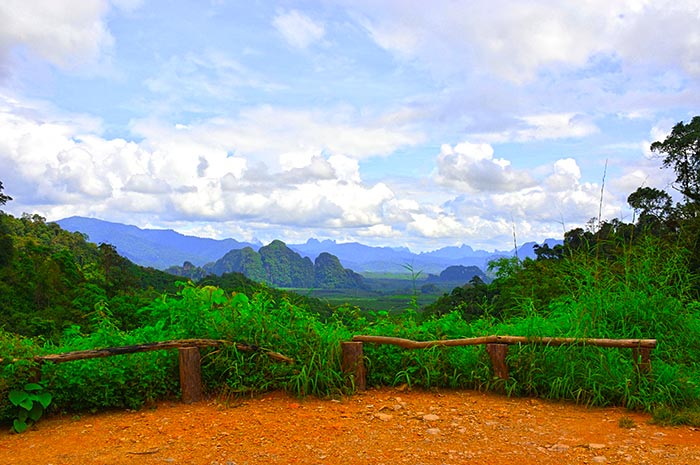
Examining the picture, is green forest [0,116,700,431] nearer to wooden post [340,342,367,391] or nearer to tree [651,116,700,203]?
wooden post [340,342,367,391]

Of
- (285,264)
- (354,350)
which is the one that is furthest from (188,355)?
(285,264)

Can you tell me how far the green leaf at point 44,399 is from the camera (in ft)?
15.2

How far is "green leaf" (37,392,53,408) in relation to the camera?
4.64m

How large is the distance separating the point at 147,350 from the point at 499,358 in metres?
3.30

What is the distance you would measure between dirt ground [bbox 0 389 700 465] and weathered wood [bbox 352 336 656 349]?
1.77 feet

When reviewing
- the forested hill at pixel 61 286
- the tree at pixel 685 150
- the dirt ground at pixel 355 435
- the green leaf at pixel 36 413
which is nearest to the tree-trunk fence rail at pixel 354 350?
the dirt ground at pixel 355 435

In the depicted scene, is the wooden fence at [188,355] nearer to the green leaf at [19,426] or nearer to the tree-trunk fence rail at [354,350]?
the tree-trunk fence rail at [354,350]

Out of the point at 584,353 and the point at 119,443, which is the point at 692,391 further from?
the point at 119,443

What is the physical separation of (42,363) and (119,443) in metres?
1.11

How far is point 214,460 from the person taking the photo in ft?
12.9

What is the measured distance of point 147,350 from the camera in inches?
197

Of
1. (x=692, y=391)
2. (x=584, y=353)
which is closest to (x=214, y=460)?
(x=584, y=353)

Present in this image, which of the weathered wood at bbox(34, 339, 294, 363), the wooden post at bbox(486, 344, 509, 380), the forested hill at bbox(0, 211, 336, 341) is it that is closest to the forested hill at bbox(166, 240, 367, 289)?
the forested hill at bbox(0, 211, 336, 341)

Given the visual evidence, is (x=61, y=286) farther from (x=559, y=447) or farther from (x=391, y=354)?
(x=559, y=447)
